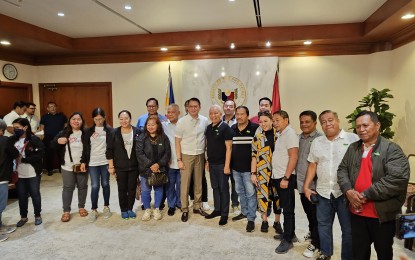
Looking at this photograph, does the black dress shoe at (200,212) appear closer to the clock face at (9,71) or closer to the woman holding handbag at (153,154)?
the woman holding handbag at (153,154)

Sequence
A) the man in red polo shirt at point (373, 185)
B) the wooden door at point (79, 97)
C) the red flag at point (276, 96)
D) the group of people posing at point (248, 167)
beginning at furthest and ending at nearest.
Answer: the wooden door at point (79, 97), the red flag at point (276, 96), the group of people posing at point (248, 167), the man in red polo shirt at point (373, 185)

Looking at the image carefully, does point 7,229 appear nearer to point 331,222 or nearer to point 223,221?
point 223,221

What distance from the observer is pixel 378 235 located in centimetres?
188

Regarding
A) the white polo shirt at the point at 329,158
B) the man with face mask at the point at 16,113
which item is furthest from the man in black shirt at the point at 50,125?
the white polo shirt at the point at 329,158

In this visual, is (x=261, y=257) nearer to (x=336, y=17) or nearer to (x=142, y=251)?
(x=142, y=251)

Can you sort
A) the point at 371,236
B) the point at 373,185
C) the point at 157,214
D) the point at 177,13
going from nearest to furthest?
the point at 373,185
the point at 371,236
the point at 157,214
the point at 177,13

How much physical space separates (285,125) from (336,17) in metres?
2.85

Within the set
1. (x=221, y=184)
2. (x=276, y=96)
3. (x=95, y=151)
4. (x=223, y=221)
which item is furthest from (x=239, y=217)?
(x=276, y=96)

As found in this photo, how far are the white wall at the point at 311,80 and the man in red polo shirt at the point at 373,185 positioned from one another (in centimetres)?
338

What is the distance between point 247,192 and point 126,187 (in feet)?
4.95

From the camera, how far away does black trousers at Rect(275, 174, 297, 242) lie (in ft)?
8.98

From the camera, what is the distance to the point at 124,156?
348 centimetres

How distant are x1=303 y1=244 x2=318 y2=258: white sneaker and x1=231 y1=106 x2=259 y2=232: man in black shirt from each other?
2.24 feet

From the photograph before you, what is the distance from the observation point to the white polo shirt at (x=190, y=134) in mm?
3463
